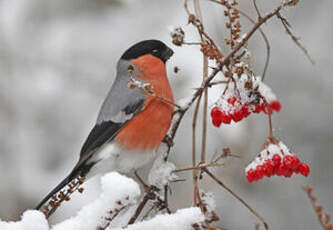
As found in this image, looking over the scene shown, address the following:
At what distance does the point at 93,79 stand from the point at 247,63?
307 centimetres

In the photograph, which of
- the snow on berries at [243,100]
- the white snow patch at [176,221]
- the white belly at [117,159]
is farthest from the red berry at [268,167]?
the white belly at [117,159]

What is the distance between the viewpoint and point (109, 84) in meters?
4.49

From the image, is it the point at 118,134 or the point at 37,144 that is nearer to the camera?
the point at 118,134

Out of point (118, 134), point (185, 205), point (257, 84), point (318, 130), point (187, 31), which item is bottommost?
point (185, 205)

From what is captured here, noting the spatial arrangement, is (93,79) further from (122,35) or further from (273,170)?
(273,170)

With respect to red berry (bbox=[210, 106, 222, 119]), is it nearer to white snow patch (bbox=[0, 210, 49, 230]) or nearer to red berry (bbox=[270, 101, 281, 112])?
red berry (bbox=[270, 101, 281, 112])

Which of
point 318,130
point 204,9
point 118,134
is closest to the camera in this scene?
point 118,134

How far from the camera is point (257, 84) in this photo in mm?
1539

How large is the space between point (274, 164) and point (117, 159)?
2.98 ft

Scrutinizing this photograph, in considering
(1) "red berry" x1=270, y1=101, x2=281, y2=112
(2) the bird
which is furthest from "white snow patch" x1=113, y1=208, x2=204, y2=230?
(2) the bird

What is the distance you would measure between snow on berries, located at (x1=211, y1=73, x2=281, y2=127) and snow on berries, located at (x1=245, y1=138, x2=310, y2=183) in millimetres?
116

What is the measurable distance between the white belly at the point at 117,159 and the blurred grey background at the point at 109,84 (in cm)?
173

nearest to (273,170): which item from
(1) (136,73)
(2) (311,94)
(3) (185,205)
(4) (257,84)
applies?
(4) (257,84)

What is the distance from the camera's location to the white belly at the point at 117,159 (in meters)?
2.26
